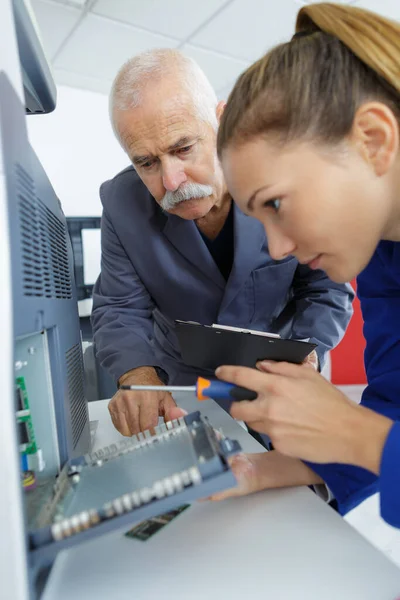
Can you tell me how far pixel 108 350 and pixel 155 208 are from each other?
0.40 metres

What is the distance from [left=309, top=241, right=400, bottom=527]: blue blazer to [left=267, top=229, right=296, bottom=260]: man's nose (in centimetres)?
21

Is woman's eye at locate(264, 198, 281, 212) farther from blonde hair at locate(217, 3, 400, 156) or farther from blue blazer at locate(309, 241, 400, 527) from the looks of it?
blue blazer at locate(309, 241, 400, 527)

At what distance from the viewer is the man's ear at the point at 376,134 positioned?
544mm

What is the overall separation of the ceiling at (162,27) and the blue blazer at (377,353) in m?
2.36

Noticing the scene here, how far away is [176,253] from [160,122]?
1.12ft

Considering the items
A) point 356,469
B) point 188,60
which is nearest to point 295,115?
point 356,469

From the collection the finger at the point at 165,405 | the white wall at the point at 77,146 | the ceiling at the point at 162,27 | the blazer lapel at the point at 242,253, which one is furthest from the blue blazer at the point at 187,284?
the white wall at the point at 77,146

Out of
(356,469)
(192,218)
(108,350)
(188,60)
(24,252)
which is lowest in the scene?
(356,469)

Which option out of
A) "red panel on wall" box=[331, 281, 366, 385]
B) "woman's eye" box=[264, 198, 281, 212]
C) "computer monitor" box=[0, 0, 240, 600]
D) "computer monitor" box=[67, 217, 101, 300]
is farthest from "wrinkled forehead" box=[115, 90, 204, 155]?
"red panel on wall" box=[331, 281, 366, 385]

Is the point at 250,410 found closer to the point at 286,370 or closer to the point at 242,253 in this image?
the point at 286,370

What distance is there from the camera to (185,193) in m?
1.01

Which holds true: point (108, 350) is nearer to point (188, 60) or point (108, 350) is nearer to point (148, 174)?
point (148, 174)

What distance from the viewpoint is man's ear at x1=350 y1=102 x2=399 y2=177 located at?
0.54 m

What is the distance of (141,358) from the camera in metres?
1.01
